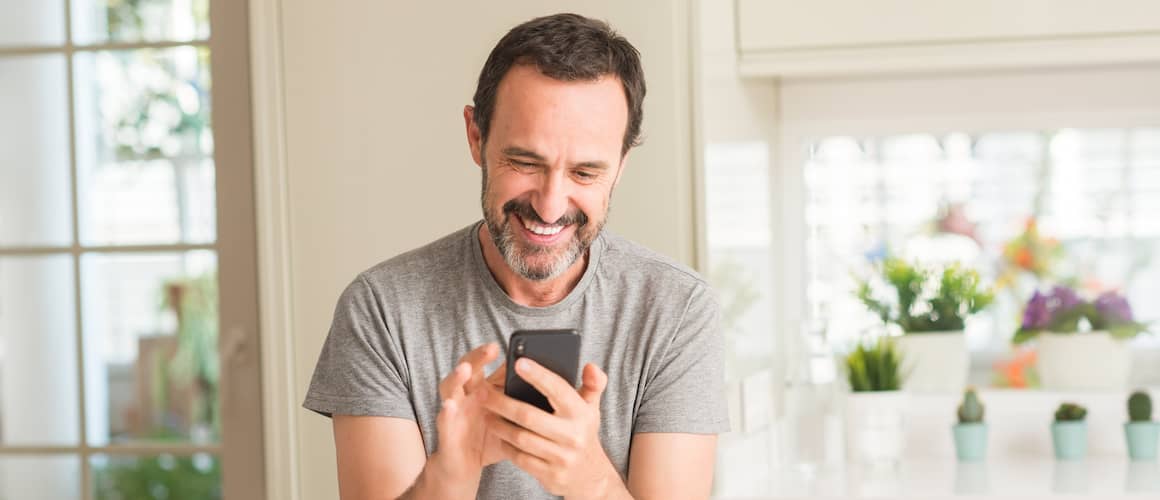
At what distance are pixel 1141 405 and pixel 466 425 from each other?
1.63 metres

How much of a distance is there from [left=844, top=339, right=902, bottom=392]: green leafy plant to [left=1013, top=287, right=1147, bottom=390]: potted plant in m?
0.38

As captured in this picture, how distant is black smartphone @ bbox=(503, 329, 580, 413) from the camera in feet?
4.38

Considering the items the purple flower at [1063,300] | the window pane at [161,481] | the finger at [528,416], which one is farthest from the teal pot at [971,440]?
the window pane at [161,481]

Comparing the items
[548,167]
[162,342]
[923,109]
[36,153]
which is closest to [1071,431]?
[923,109]

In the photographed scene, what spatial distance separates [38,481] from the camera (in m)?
2.86

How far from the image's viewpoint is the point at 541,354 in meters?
1.35

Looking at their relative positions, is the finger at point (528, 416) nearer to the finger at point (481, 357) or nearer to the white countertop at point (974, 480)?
→ the finger at point (481, 357)

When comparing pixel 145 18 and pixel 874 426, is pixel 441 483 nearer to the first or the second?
pixel 874 426

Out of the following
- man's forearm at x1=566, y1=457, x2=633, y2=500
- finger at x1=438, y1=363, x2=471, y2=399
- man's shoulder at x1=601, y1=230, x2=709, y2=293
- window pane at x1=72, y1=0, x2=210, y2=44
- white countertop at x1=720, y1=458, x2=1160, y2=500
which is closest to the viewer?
finger at x1=438, y1=363, x2=471, y2=399

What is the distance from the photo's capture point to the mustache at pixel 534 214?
1512 mm

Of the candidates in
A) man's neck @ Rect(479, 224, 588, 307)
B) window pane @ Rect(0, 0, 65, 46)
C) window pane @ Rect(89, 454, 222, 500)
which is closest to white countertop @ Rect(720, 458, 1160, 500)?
man's neck @ Rect(479, 224, 588, 307)

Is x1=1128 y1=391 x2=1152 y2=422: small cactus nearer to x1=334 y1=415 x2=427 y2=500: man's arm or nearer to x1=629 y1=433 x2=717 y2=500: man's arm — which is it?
x1=629 y1=433 x2=717 y2=500: man's arm

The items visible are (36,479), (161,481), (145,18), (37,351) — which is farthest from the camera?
(145,18)

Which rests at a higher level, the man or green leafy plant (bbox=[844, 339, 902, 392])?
the man
